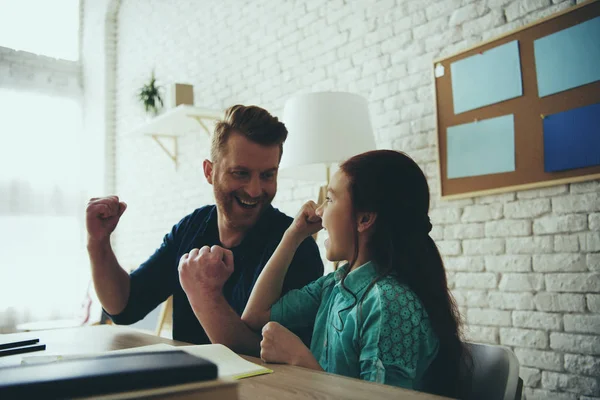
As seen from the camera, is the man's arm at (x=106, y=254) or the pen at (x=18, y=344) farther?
the man's arm at (x=106, y=254)

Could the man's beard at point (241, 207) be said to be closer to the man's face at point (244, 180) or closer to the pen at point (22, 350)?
the man's face at point (244, 180)

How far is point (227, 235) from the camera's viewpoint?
1.67 metres

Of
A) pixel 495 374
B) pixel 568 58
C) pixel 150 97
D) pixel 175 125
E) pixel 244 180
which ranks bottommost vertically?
pixel 495 374

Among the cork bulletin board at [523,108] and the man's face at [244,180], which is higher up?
the cork bulletin board at [523,108]

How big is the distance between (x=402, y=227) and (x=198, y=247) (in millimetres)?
783

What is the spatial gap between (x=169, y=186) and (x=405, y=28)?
2.72 m

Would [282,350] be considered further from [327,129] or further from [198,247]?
[327,129]

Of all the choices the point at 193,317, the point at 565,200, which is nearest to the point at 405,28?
the point at 565,200

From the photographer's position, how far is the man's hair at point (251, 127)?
1.58 meters

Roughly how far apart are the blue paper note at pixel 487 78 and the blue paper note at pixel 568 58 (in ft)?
0.32

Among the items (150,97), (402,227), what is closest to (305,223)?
(402,227)

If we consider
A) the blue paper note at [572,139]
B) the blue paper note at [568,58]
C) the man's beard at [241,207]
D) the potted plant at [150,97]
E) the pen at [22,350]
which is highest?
the potted plant at [150,97]

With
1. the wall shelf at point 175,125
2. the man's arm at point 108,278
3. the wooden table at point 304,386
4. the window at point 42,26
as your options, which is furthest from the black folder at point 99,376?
the window at point 42,26

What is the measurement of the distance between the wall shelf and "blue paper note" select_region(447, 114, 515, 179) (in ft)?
6.62
